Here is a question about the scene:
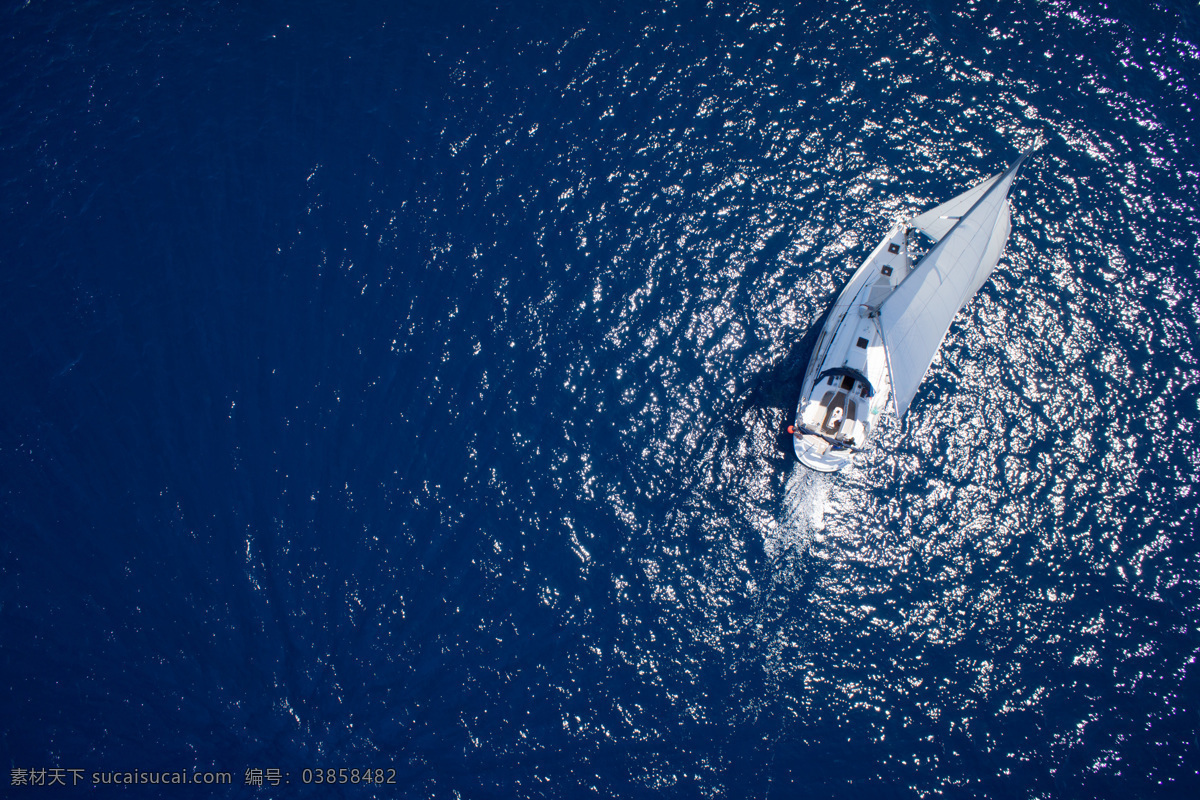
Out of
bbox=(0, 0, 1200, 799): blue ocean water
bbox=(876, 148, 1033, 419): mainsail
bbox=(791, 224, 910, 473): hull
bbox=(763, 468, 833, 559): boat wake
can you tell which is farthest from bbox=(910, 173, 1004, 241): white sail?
bbox=(763, 468, 833, 559): boat wake

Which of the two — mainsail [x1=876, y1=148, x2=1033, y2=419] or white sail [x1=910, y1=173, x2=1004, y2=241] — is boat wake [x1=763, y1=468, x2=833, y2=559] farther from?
white sail [x1=910, y1=173, x2=1004, y2=241]

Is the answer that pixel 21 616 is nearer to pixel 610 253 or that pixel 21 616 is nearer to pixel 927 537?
pixel 610 253

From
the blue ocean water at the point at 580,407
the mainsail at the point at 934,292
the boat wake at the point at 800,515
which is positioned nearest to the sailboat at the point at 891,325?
the mainsail at the point at 934,292

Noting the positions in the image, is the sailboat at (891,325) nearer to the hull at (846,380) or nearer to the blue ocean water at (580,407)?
the hull at (846,380)

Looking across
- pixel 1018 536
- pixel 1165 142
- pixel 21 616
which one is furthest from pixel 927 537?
pixel 21 616

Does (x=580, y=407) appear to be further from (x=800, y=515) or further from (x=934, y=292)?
(x=934, y=292)

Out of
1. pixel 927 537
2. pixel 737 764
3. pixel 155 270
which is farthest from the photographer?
pixel 155 270

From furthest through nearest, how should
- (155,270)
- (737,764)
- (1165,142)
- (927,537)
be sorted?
(1165,142) < (155,270) < (927,537) < (737,764)
